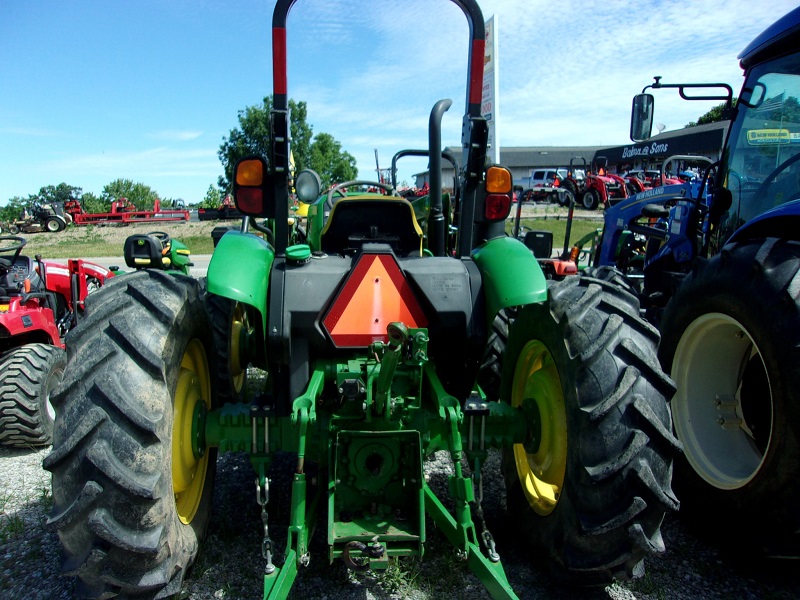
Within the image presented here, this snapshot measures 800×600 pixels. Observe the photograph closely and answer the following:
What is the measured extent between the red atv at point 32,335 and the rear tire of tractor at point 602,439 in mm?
3198

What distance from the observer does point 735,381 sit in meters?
3.28

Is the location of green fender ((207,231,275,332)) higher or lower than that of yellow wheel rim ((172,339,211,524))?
higher

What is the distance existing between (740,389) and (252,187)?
111 inches

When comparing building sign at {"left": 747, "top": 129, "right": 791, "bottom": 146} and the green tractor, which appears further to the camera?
building sign at {"left": 747, "top": 129, "right": 791, "bottom": 146}

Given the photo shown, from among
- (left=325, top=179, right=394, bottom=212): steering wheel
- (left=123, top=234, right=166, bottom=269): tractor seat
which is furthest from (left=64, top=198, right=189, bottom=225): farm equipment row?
(left=123, top=234, right=166, bottom=269): tractor seat

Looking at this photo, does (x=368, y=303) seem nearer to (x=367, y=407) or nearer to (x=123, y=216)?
(x=367, y=407)

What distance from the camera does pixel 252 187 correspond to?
9.19 ft

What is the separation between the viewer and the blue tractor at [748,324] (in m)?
2.62

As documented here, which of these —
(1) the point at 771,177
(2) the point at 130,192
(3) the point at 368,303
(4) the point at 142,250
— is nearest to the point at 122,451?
(3) the point at 368,303

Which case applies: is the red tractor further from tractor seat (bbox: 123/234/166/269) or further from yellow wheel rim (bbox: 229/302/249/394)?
yellow wheel rim (bbox: 229/302/249/394)

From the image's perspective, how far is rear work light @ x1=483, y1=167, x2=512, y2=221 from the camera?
3.09m

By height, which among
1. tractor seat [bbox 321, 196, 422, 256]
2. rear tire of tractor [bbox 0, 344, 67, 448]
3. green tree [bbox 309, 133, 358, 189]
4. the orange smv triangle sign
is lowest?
rear tire of tractor [bbox 0, 344, 67, 448]

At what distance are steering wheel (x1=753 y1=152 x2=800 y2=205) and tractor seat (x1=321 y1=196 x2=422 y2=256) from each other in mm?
2355

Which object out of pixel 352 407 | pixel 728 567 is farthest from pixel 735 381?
pixel 352 407
